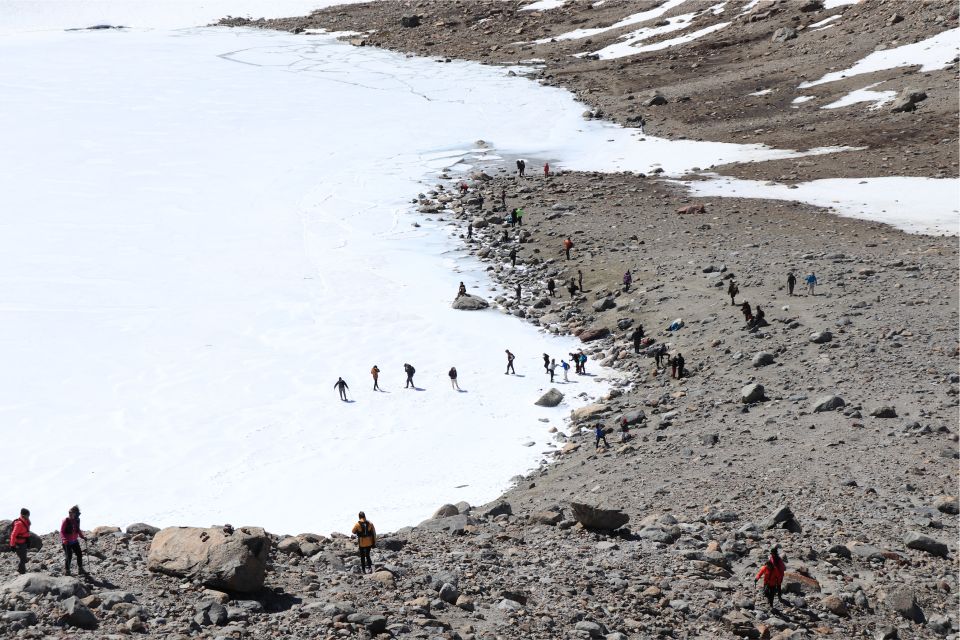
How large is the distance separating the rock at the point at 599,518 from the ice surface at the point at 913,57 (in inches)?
1994

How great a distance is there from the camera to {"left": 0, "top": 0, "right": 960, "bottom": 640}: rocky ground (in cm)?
1310

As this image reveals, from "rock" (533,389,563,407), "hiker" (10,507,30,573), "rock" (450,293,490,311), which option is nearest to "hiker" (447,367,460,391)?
"rock" (533,389,563,407)

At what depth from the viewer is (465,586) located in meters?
14.0

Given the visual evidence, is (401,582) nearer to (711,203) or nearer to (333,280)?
(333,280)

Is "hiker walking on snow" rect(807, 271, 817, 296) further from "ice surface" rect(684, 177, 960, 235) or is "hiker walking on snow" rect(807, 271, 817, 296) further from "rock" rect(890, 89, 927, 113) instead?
"rock" rect(890, 89, 927, 113)

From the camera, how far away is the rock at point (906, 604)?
44.5ft

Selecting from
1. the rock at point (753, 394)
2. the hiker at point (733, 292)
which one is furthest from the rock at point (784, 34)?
the rock at point (753, 394)

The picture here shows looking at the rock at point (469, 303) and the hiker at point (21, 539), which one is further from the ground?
the hiker at point (21, 539)

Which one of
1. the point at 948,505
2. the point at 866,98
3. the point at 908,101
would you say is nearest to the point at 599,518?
the point at 948,505

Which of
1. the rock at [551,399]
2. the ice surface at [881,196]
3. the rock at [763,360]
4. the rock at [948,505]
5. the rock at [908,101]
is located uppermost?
the rock at [908,101]

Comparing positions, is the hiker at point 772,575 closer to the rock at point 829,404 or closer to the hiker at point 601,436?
the rock at point 829,404

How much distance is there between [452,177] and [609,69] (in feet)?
91.9

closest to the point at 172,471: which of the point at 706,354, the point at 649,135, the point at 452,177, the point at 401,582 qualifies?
the point at 401,582

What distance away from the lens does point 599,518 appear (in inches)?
656
